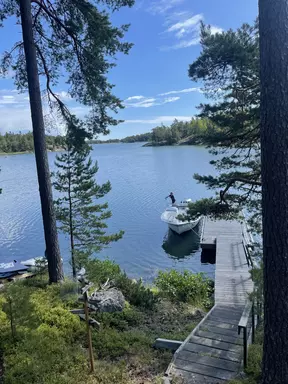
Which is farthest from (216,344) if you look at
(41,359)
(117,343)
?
(41,359)

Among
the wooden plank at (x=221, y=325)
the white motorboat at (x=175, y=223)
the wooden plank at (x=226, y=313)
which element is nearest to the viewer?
the wooden plank at (x=221, y=325)

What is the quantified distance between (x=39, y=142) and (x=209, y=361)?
5.07 metres

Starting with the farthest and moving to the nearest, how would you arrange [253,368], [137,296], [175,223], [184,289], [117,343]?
[175,223] → [184,289] → [137,296] → [117,343] → [253,368]

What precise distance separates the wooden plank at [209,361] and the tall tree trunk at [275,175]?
1.13m

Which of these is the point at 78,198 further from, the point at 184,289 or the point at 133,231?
the point at 133,231

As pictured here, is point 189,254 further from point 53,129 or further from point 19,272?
point 53,129

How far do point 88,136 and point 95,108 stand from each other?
2.21ft

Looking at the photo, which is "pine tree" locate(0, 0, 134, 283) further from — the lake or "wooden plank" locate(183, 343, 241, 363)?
the lake

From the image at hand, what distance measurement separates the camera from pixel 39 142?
253 inches

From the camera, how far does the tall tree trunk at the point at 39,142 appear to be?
6.08 m

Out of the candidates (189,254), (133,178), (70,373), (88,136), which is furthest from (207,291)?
(133,178)

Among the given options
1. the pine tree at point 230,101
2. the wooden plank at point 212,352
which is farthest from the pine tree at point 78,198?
the wooden plank at point 212,352

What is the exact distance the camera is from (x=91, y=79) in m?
6.97

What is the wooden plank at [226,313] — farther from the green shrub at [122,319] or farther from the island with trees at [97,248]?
the green shrub at [122,319]
